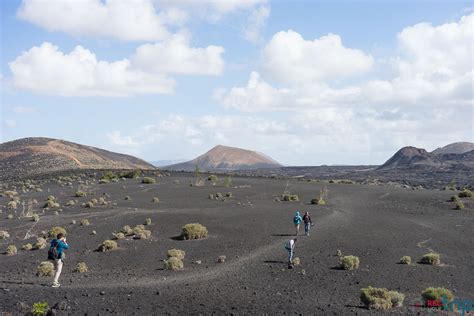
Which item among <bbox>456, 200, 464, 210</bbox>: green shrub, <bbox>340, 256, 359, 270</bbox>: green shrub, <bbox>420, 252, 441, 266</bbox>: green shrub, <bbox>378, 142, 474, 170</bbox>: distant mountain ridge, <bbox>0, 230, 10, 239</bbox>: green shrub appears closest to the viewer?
<bbox>340, 256, 359, 270</bbox>: green shrub

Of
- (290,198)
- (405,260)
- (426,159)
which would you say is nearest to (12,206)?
(290,198)

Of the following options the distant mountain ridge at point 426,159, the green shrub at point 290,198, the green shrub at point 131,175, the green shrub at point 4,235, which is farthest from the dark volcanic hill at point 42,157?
the distant mountain ridge at point 426,159

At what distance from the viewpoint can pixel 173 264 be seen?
17766mm

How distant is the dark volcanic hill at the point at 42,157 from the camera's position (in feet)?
259

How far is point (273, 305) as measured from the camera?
42.2 ft

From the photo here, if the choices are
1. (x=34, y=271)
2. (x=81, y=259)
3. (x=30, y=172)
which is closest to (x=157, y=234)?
(x=81, y=259)

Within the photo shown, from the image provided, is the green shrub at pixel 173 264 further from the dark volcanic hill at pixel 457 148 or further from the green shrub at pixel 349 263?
the dark volcanic hill at pixel 457 148

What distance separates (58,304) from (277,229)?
1491cm

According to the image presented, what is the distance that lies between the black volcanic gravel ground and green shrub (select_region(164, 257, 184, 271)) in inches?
13.6

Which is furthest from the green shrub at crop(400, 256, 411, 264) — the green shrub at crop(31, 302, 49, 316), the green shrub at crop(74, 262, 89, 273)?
the green shrub at crop(31, 302, 49, 316)

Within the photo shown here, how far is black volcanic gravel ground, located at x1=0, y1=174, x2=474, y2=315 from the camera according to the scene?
43.6ft

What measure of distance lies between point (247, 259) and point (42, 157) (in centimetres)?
7797

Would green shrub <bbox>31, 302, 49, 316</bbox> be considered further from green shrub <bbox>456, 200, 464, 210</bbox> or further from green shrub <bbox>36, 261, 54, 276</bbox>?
green shrub <bbox>456, 200, 464, 210</bbox>

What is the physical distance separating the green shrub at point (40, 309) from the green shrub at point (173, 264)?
6012 millimetres
